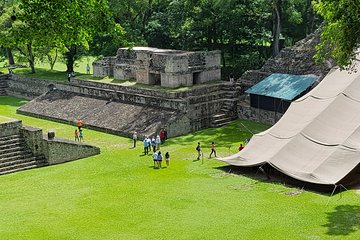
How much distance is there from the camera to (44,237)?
69.8ft

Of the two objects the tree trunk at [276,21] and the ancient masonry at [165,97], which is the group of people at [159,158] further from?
the tree trunk at [276,21]

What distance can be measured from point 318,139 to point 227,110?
43.3 ft

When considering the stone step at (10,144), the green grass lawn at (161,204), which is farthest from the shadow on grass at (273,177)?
the stone step at (10,144)

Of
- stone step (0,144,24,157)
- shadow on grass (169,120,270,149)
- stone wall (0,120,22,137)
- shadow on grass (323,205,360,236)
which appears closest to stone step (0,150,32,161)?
stone step (0,144,24,157)

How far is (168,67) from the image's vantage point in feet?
136

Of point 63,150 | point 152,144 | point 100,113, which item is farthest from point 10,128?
point 100,113

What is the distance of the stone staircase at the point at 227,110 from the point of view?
3938cm

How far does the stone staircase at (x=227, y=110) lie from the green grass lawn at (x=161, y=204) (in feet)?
22.2

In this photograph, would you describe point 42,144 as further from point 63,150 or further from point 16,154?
point 16,154

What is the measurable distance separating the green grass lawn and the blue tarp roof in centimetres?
657

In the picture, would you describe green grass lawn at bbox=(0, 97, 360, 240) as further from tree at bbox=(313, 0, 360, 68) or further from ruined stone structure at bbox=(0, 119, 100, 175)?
tree at bbox=(313, 0, 360, 68)

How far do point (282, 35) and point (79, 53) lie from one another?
19454 mm

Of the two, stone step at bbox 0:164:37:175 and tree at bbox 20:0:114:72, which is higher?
tree at bbox 20:0:114:72

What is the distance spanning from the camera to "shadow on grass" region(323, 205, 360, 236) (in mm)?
21125
